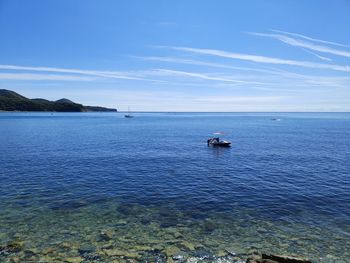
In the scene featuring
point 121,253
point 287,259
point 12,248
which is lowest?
point 121,253

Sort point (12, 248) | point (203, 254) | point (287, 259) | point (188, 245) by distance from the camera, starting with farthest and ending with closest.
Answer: point (188, 245)
point (12, 248)
point (203, 254)
point (287, 259)

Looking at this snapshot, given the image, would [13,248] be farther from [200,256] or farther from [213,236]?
[213,236]

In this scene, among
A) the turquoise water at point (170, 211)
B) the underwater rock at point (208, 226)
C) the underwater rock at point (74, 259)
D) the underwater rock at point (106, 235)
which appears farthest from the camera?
the underwater rock at point (208, 226)

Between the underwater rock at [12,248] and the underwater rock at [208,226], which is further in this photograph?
the underwater rock at [208,226]

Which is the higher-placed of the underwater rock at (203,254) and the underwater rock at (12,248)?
the underwater rock at (12,248)

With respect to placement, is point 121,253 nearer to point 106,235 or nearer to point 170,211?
point 106,235

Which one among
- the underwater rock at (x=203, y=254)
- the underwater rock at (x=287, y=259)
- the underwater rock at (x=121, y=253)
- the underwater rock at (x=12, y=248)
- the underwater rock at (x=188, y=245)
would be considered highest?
the underwater rock at (x=287, y=259)

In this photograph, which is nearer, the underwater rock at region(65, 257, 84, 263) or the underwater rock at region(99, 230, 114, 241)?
the underwater rock at region(65, 257, 84, 263)

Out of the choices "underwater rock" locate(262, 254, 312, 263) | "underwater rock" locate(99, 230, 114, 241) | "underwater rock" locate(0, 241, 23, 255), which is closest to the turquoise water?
"underwater rock" locate(0, 241, 23, 255)

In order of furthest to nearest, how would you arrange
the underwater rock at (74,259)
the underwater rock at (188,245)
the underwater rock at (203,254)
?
1. the underwater rock at (188,245)
2. the underwater rock at (203,254)
3. the underwater rock at (74,259)

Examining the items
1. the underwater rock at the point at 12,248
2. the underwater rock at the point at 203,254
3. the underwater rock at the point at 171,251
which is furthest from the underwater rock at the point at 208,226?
the underwater rock at the point at 12,248

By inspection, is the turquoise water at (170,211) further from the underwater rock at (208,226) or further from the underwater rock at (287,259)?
the underwater rock at (287,259)

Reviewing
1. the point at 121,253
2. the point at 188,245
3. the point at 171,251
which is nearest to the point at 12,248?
the point at 121,253

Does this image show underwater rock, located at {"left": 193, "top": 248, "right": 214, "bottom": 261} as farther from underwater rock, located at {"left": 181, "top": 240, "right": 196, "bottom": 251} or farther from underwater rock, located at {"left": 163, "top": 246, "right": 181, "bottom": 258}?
underwater rock, located at {"left": 163, "top": 246, "right": 181, "bottom": 258}
